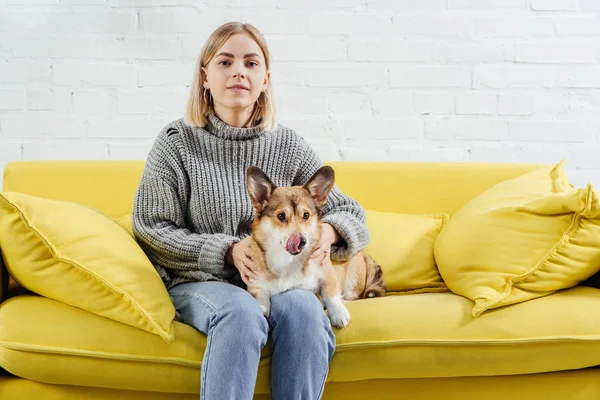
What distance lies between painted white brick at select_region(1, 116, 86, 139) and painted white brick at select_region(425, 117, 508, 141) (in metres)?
1.47

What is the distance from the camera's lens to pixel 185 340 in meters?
1.65

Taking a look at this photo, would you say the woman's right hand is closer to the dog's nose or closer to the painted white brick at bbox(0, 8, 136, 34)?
the dog's nose

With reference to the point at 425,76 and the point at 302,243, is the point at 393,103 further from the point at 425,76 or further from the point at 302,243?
the point at 302,243

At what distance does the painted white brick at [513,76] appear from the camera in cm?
280

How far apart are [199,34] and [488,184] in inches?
51.9

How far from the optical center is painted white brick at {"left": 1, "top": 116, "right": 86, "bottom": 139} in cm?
274

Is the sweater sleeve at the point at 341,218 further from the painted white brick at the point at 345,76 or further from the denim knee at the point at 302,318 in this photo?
the painted white brick at the point at 345,76

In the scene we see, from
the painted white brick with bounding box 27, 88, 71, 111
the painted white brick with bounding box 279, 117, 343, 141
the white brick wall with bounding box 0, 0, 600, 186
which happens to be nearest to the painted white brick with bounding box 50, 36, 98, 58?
the white brick wall with bounding box 0, 0, 600, 186

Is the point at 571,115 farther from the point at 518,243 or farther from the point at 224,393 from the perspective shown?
the point at 224,393

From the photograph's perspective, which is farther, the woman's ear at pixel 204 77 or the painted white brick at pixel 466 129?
the painted white brick at pixel 466 129

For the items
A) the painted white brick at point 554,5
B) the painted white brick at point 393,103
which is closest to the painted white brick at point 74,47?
the painted white brick at point 393,103

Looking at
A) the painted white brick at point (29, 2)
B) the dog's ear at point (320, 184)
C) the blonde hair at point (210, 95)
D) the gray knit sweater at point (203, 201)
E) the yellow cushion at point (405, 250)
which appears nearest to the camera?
the dog's ear at point (320, 184)

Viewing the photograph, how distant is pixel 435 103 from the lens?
9.17ft

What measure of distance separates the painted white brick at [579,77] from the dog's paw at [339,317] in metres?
1.68
